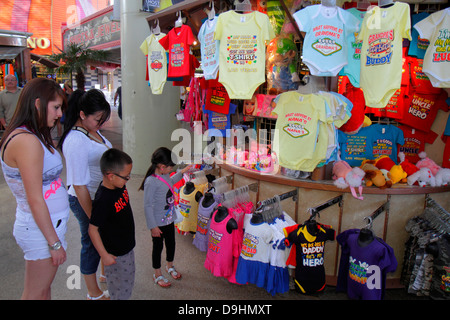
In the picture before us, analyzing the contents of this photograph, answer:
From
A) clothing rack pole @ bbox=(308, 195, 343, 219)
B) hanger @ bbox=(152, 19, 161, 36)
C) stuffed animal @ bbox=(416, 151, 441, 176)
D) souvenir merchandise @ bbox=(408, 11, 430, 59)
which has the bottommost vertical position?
clothing rack pole @ bbox=(308, 195, 343, 219)

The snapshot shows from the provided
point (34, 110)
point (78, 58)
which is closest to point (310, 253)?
point (34, 110)

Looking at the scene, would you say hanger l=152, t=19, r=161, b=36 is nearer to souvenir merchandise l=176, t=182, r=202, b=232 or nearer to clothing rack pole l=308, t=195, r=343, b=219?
souvenir merchandise l=176, t=182, r=202, b=232

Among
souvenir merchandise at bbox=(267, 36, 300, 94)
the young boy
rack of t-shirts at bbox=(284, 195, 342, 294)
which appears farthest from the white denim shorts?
souvenir merchandise at bbox=(267, 36, 300, 94)

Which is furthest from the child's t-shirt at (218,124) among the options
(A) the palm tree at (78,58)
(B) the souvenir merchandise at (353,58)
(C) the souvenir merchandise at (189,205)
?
(A) the palm tree at (78,58)

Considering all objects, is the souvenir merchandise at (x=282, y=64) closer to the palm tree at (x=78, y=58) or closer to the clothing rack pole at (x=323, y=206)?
the clothing rack pole at (x=323, y=206)

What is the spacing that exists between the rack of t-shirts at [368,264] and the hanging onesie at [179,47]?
2.75 m

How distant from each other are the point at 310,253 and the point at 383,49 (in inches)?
70.5

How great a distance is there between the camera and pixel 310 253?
2.77 meters

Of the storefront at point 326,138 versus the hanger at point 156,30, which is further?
the hanger at point 156,30

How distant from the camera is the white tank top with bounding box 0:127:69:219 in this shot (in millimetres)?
1854

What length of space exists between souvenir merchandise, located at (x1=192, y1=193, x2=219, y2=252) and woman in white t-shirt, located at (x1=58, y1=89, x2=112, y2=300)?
1155 millimetres

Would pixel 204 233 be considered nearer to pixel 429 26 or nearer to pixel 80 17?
pixel 429 26

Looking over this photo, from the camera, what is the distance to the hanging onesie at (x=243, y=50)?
2.99 m
